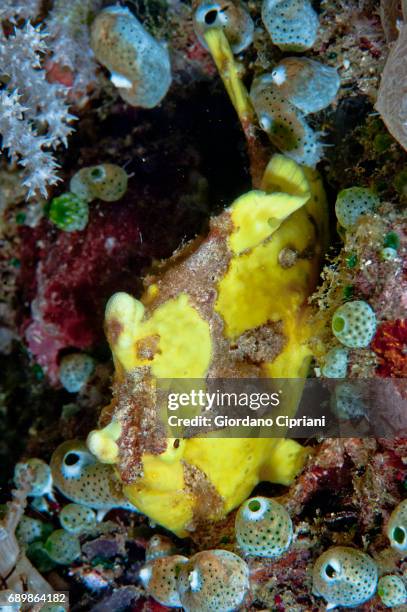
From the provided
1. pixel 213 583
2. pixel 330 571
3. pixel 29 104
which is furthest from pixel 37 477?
pixel 29 104

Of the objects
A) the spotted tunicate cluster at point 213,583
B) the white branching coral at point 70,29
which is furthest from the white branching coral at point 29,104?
the spotted tunicate cluster at point 213,583

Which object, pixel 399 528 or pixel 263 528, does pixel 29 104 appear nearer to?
pixel 263 528

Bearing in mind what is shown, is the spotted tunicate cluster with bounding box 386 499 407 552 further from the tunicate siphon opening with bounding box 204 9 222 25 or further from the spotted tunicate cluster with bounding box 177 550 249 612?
the tunicate siphon opening with bounding box 204 9 222 25

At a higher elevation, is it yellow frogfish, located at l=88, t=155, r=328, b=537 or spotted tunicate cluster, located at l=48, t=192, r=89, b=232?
spotted tunicate cluster, located at l=48, t=192, r=89, b=232

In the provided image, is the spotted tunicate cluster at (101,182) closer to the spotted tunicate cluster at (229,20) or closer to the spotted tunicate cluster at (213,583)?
the spotted tunicate cluster at (229,20)

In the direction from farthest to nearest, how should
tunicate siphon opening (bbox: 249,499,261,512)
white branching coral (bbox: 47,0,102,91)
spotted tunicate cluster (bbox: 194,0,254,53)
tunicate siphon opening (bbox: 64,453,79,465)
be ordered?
white branching coral (bbox: 47,0,102,91) → tunicate siphon opening (bbox: 64,453,79,465) → spotted tunicate cluster (bbox: 194,0,254,53) → tunicate siphon opening (bbox: 249,499,261,512)

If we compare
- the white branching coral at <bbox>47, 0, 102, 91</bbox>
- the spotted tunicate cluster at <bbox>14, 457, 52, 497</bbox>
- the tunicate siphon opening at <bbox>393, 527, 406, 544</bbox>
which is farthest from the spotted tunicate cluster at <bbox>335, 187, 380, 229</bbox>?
the spotted tunicate cluster at <bbox>14, 457, 52, 497</bbox>

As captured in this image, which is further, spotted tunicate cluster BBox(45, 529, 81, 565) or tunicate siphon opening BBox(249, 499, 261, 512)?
spotted tunicate cluster BBox(45, 529, 81, 565)

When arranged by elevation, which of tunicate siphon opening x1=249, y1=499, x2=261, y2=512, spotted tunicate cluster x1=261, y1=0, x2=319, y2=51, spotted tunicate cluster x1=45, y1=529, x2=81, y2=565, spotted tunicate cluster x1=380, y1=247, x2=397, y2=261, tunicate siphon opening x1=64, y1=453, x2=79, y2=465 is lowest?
spotted tunicate cluster x1=45, y1=529, x2=81, y2=565
